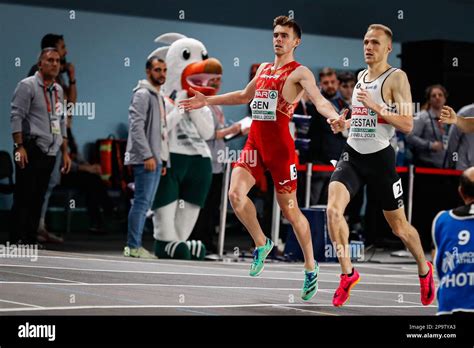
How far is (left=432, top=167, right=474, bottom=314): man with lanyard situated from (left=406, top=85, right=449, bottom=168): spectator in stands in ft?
32.4

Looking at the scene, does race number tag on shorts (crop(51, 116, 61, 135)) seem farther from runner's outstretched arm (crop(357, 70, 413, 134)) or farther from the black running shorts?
runner's outstretched arm (crop(357, 70, 413, 134))

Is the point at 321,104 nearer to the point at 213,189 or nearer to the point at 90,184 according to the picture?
the point at 213,189

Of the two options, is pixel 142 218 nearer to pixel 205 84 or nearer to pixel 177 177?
pixel 177 177

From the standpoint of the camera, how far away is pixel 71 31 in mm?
18500

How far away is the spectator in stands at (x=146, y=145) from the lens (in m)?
13.8

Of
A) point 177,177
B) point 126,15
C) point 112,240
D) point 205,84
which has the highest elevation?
point 126,15

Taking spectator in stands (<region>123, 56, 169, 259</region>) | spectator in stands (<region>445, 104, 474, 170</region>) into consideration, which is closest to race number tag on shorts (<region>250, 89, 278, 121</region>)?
spectator in stands (<region>123, 56, 169, 259</region>)

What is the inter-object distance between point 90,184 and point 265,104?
7.83 metres

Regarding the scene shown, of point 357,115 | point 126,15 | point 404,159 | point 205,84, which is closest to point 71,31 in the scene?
point 126,15

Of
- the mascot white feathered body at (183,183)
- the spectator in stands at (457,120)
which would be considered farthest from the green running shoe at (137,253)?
the spectator in stands at (457,120)

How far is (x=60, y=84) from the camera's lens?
1681 cm

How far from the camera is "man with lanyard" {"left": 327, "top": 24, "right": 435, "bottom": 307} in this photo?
9.54m

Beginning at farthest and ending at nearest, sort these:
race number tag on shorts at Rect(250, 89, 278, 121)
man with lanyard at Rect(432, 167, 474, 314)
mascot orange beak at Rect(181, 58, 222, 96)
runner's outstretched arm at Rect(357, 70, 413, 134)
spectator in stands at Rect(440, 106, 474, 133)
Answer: mascot orange beak at Rect(181, 58, 222, 96), race number tag on shorts at Rect(250, 89, 278, 121), runner's outstretched arm at Rect(357, 70, 413, 134), spectator in stands at Rect(440, 106, 474, 133), man with lanyard at Rect(432, 167, 474, 314)
